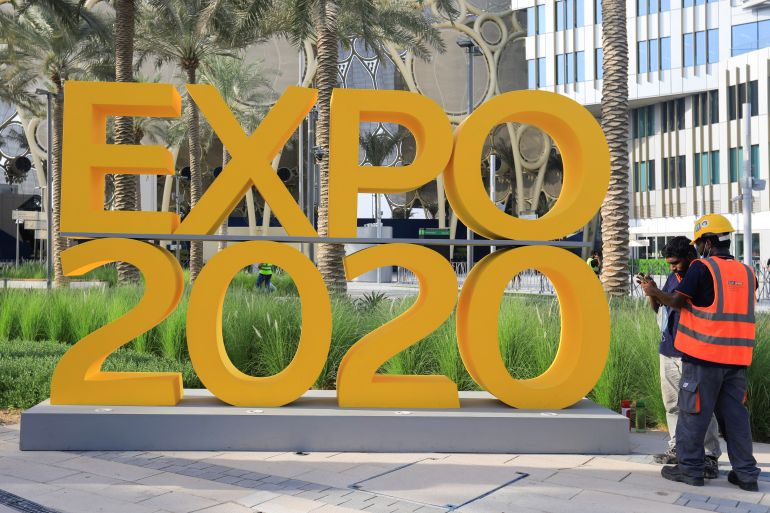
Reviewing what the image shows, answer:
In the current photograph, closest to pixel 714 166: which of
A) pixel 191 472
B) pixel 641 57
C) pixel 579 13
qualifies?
pixel 641 57

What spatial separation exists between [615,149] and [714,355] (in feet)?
36.3

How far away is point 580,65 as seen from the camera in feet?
163

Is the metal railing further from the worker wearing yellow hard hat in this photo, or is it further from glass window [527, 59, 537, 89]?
the worker wearing yellow hard hat

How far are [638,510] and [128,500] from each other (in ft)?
10.8

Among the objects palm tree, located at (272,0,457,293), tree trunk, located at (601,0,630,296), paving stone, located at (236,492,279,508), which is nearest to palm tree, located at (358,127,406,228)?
palm tree, located at (272,0,457,293)

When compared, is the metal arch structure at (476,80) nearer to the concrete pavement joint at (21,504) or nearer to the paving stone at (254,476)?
the paving stone at (254,476)

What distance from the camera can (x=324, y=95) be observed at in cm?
1758

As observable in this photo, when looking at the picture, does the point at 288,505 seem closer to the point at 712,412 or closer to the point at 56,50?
the point at 712,412

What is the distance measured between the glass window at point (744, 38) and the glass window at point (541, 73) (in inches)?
483

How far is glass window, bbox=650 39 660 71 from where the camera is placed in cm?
4653

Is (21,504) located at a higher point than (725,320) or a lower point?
lower

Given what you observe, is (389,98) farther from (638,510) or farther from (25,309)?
(25,309)

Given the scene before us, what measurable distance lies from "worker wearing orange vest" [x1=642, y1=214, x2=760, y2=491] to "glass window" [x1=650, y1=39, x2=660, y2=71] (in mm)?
44458

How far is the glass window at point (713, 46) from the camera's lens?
43.9m
